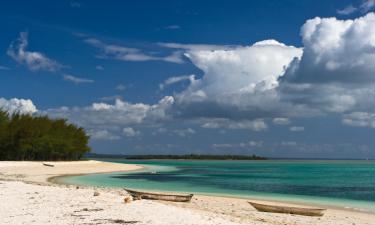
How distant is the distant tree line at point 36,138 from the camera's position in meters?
82.7

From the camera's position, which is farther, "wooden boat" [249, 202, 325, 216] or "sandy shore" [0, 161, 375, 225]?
"wooden boat" [249, 202, 325, 216]

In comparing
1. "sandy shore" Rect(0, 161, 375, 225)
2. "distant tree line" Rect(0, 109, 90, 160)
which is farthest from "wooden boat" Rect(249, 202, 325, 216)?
"distant tree line" Rect(0, 109, 90, 160)

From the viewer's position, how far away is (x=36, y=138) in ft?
280

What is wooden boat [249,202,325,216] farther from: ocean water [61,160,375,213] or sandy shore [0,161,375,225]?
ocean water [61,160,375,213]

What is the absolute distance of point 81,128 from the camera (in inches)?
4272

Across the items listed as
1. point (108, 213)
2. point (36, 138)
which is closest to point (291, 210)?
point (108, 213)

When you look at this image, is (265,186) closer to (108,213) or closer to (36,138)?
(108,213)

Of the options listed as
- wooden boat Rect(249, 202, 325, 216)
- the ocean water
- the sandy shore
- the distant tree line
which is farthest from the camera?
the distant tree line

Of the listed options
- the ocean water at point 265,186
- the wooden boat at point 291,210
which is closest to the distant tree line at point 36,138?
the ocean water at point 265,186

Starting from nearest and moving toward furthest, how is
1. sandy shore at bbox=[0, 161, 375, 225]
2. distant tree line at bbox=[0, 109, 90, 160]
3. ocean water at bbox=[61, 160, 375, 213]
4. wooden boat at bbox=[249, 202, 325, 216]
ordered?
sandy shore at bbox=[0, 161, 375, 225]
wooden boat at bbox=[249, 202, 325, 216]
ocean water at bbox=[61, 160, 375, 213]
distant tree line at bbox=[0, 109, 90, 160]

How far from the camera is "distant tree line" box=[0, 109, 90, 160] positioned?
82.7 metres

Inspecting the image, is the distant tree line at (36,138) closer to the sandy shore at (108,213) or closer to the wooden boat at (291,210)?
the sandy shore at (108,213)

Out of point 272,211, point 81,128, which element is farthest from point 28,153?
point 272,211

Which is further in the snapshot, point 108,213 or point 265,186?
point 265,186
